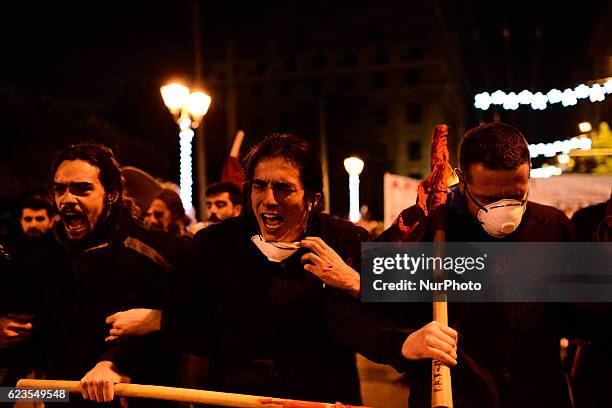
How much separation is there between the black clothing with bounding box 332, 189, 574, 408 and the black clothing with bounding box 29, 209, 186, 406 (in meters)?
1.06

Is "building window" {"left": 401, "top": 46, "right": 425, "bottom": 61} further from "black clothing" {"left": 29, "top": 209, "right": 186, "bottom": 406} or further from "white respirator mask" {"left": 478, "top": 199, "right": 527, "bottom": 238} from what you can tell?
"white respirator mask" {"left": 478, "top": 199, "right": 527, "bottom": 238}

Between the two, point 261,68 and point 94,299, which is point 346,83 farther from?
point 94,299

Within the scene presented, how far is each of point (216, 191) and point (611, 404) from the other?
400 cm

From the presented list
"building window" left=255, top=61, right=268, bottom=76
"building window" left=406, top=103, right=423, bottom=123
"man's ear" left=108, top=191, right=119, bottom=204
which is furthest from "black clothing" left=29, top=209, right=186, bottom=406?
"building window" left=255, top=61, right=268, bottom=76

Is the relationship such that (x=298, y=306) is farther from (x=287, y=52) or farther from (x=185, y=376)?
(x=287, y=52)

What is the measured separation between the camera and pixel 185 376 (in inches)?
153

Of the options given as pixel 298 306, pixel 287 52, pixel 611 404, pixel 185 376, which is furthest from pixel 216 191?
pixel 287 52

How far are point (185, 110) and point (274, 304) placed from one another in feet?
29.3

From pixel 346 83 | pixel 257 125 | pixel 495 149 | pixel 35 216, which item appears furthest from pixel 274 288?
pixel 257 125

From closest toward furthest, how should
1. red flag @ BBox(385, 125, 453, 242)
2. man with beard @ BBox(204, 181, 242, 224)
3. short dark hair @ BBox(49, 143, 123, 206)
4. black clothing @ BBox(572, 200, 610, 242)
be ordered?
red flag @ BBox(385, 125, 453, 242)
short dark hair @ BBox(49, 143, 123, 206)
black clothing @ BBox(572, 200, 610, 242)
man with beard @ BBox(204, 181, 242, 224)

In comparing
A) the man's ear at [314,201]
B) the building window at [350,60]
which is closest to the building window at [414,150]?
the building window at [350,60]

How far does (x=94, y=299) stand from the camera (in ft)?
9.62

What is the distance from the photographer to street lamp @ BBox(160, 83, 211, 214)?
10.7 meters

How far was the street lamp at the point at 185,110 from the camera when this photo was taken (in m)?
10.7
